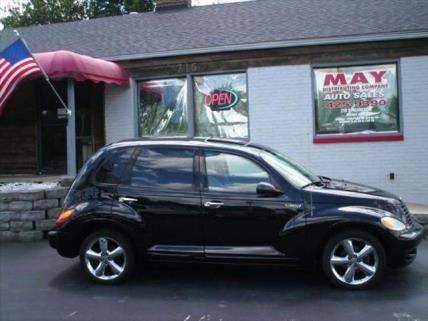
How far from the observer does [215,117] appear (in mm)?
12047

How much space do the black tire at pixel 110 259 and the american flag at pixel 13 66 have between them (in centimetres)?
462

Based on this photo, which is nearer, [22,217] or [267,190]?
[267,190]

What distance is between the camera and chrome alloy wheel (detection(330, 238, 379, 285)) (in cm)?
586

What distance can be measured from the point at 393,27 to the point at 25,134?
892cm

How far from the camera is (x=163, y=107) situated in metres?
12.4

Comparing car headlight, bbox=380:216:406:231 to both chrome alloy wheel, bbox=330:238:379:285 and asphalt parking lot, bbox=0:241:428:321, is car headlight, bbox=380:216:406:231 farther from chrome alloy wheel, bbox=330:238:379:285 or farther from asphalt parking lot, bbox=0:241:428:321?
asphalt parking lot, bbox=0:241:428:321

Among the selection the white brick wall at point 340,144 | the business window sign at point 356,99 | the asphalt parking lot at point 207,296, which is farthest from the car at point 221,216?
the business window sign at point 356,99

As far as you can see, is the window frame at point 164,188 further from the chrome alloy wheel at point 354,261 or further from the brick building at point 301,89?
the brick building at point 301,89

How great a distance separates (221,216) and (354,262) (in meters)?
1.52

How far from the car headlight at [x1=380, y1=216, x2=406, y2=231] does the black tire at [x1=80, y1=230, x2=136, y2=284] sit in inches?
112

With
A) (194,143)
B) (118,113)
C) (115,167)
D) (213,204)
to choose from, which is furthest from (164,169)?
(118,113)

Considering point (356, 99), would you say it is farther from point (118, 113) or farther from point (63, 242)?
point (63, 242)

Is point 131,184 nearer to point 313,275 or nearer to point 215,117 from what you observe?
point 313,275

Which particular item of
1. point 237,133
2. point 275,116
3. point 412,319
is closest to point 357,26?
point 275,116
